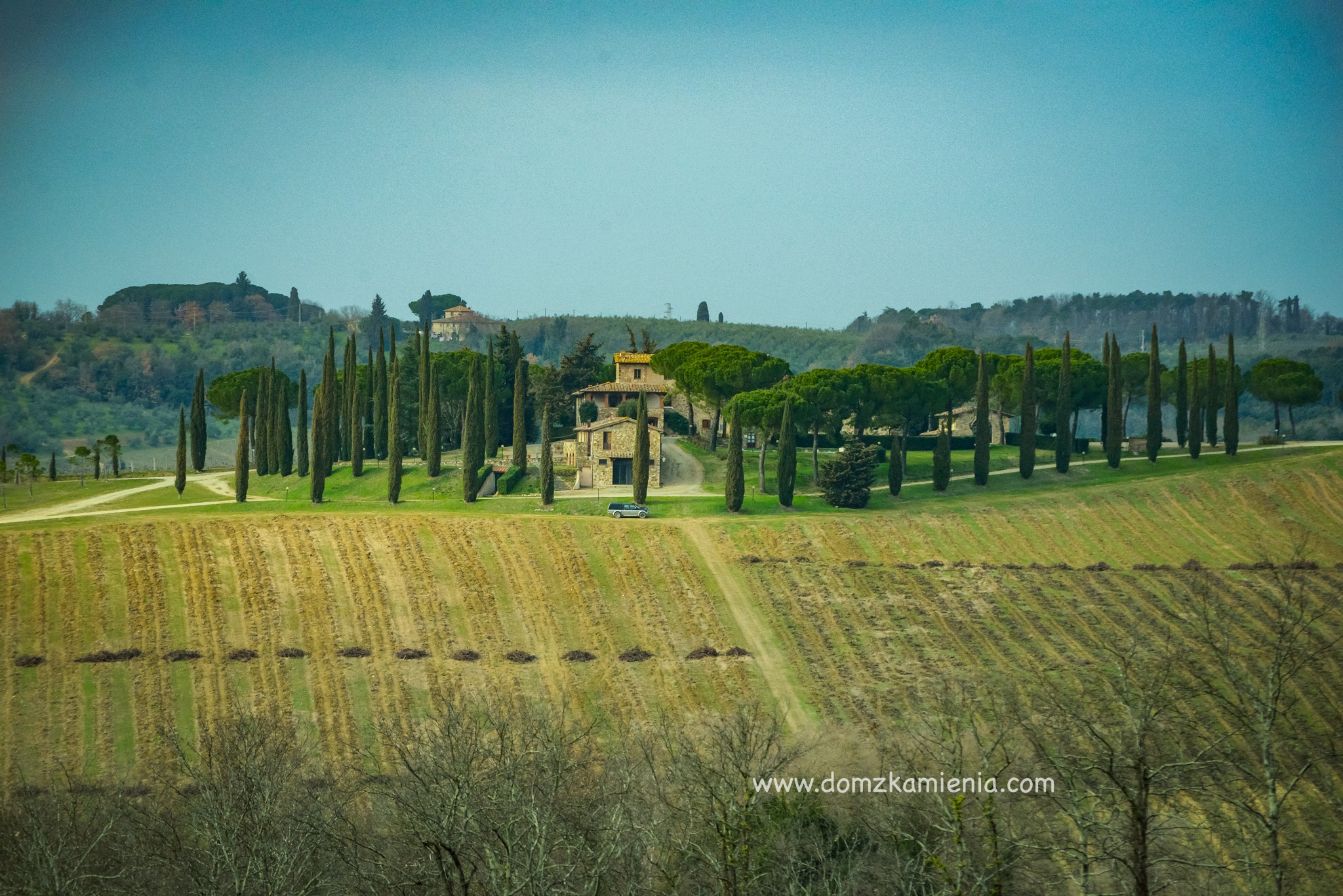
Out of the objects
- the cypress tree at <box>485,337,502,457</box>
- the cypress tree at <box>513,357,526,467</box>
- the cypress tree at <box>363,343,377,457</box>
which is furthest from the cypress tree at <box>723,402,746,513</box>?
the cypress tree at <box>363,343,377,457</box>

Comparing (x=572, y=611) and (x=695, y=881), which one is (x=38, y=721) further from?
(x=695, y=881)

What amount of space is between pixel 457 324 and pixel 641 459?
133 m

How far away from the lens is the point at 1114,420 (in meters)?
63.5

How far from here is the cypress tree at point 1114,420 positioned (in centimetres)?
6309

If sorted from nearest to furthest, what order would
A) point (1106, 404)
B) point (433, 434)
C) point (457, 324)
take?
point (433, 434), point (1106, 404), point (457, 324)

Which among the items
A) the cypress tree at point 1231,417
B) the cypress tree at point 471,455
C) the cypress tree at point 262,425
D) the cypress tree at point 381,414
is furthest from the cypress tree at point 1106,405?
the cypress tree at point 262,425

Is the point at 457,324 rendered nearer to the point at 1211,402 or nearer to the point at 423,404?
the point at 423,404

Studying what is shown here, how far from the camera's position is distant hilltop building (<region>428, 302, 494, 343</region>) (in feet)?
598

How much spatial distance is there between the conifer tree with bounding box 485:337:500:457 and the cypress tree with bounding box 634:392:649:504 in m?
11.5

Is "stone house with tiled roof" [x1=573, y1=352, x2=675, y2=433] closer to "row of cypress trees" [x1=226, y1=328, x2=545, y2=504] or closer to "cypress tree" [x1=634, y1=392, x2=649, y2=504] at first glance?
"row of cypress trees" [x1=226, y1=328, x2=545, y2=504]

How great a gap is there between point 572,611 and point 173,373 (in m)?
106

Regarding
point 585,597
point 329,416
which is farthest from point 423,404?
point 585,597

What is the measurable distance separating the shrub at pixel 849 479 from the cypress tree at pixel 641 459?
8653mm

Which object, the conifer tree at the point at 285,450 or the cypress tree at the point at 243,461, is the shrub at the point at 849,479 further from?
the conifer tree at the point at 285,450
